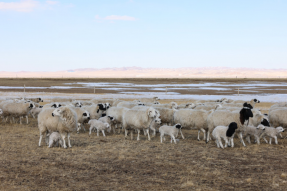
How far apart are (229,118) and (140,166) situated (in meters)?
5.09

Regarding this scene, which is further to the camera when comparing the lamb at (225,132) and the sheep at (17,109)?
the sheep at (17,109)

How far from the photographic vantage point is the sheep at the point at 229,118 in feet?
38.3

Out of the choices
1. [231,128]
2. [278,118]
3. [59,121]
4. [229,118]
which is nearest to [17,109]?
[59,121]

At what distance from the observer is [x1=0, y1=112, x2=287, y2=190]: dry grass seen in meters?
7.16

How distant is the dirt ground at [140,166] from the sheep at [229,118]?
28.0 inches

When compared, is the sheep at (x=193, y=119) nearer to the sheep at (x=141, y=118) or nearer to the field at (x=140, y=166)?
the field at (x=140, y=166)

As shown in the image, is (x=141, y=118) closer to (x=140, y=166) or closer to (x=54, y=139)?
(x=54, y=139)

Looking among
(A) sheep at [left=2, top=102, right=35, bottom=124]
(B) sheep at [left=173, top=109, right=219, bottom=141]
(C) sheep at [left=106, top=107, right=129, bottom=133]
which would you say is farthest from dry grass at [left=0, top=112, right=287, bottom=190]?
(A) sheep at [left=2, top=102, right=35, bottom=124]

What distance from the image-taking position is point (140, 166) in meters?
8.67

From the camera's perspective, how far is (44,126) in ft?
36.6

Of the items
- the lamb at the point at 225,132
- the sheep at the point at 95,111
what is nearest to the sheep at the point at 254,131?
the lamb at the point at 225,132

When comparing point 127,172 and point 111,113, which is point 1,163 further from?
point 111,113

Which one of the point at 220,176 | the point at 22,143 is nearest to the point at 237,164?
the point at 220,176

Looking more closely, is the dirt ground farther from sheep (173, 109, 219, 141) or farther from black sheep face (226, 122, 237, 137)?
sheep (173, 109, 219, 141)
